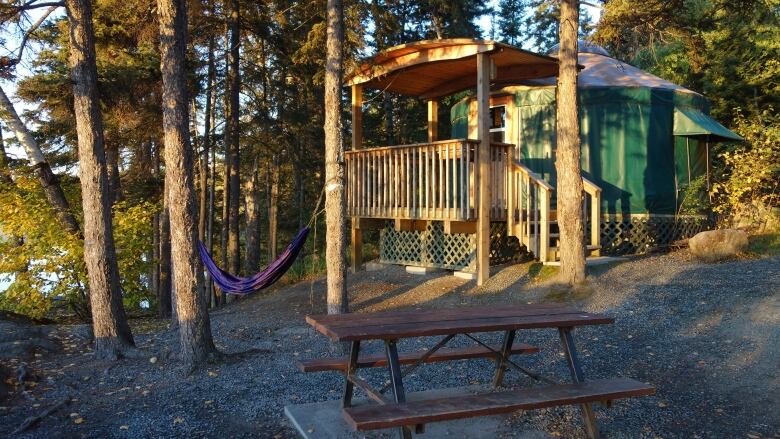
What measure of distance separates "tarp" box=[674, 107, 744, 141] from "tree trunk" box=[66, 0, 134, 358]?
990cm

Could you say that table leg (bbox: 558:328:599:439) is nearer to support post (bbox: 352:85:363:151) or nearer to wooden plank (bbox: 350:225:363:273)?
support post (bbox: 352:85:363:151)

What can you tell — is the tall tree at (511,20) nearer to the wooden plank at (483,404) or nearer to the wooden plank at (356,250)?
the wooden plank at (356,250)

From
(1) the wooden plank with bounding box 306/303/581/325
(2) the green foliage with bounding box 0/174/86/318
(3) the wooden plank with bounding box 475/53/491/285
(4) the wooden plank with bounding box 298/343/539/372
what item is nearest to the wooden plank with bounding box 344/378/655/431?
(1) the wooden plank with bounding box 306/303/581/325

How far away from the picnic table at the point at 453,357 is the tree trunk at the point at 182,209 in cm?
217

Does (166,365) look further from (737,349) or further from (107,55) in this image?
(107,55)

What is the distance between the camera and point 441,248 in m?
10.7

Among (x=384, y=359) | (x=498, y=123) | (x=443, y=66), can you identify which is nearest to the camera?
(x=384, y=359)

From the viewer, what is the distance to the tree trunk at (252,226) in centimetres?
1473

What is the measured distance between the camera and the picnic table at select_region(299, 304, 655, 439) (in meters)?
3.07

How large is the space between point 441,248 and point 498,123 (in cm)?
325

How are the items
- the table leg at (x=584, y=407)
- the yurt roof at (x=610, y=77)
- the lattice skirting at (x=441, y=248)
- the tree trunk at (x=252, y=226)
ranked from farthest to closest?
the tree trunk at (x=252, y=226), the yurt roof at (x=610, y=77), the lattice skirting at (x=441, y=248), the table leg at (x=584, y=407)

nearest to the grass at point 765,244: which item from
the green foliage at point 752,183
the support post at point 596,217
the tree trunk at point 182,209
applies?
the green foliage at point 752,183

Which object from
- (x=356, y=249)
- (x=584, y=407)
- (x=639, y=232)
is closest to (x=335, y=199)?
(x=584, y=407)

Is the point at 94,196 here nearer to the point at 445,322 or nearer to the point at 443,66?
Result: the point at 445,322
